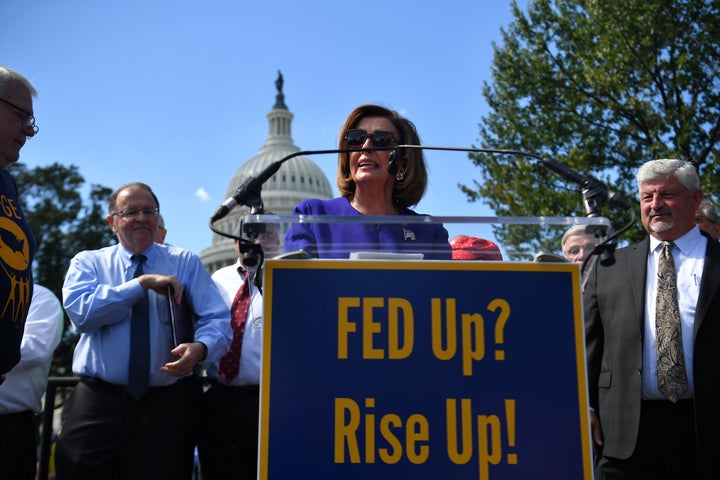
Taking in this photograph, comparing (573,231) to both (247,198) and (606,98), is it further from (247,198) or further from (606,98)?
(606,98)

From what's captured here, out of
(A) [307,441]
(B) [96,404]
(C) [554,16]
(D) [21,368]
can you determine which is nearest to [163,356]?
(B) [96,404]

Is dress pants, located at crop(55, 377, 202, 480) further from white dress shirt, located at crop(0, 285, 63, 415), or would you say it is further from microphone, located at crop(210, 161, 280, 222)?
microphone, located at crop(210, 161, 280, 222)

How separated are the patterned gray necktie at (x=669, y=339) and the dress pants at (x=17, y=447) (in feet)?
12.3

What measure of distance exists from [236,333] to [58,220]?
34051mm

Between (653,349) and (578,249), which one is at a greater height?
(578,249)

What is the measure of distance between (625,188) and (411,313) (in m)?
12.6

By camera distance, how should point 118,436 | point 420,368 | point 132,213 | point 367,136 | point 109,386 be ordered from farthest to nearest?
1. point 132,213
2. point 109,386
3. point 118,436
4. point 367,136
5. point 420,368

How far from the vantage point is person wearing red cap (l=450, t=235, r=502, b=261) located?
2.10 meters

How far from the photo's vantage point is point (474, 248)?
6.93 ft

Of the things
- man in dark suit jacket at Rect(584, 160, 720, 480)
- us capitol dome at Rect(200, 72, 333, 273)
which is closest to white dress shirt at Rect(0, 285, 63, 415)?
man in dark suit jacket at Rect(584, 160, 720, 480)

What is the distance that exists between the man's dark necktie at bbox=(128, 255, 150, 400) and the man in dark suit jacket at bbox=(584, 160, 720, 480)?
94.1 inches

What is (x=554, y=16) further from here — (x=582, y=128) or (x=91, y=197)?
(x=91, y=197)

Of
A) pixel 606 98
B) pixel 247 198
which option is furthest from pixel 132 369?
pixel 606 98

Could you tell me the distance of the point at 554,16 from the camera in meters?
15.1
